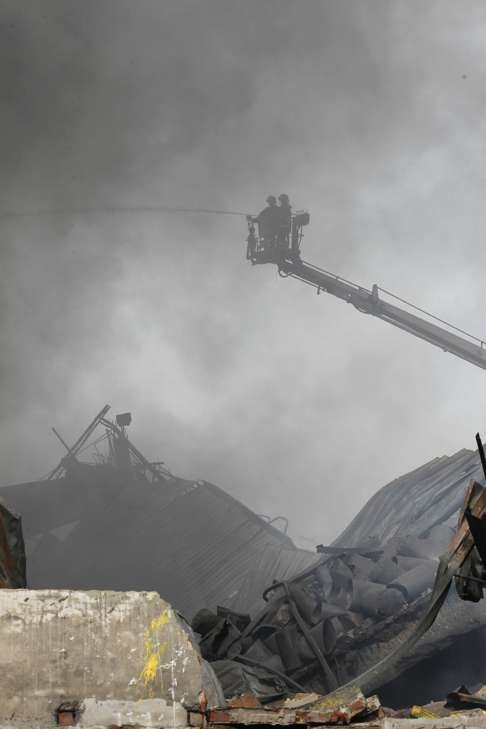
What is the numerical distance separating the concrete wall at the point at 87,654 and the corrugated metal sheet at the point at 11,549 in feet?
5.90

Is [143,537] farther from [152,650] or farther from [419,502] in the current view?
[152,650]

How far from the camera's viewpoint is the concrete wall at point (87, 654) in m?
4.07

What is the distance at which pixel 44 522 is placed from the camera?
19.5 metres

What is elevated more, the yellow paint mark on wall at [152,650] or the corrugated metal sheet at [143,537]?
the corrugated metal sheet at [143,537]

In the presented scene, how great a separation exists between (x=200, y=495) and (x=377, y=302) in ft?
19.1

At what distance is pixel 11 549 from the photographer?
6.25m

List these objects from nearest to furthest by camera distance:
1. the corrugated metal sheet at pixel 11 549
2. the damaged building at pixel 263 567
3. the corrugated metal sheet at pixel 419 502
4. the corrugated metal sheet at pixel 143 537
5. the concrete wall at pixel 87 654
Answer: the concrete wall at pixel 87 654 → the corrugated metal sheet at pixel 11 549 → the damaged building at pixel 263 567 → the corrugated metal sheet at pixel 419 502 → the corrugated metal sheet at pixel 143 537

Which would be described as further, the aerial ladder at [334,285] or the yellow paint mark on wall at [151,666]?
the aerial ladder at [334,285]

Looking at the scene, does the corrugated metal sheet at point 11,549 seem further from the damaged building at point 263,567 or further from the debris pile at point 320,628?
the debris pile at point 320,628

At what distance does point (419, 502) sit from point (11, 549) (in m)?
8.10

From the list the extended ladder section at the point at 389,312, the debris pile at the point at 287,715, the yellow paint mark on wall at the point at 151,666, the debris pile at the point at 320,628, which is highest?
the extended ladder section at the point at 389,312

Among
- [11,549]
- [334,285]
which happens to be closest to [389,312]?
[334,285]

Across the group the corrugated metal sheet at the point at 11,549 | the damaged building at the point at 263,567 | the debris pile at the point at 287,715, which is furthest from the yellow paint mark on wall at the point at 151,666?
the damaged building at the point at 263,567

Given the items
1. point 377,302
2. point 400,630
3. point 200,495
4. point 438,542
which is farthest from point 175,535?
point 400,630
